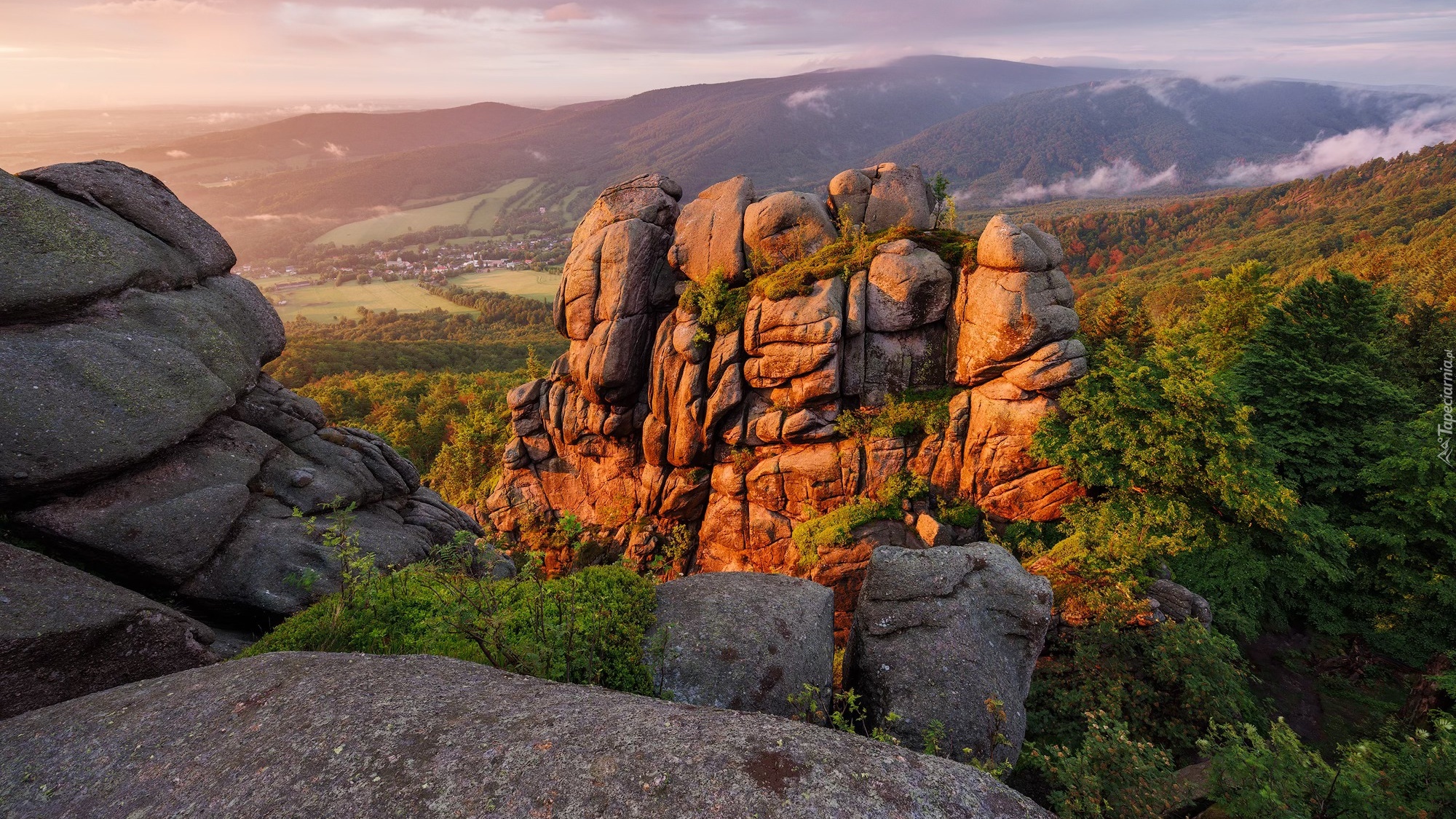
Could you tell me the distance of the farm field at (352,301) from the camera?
14438 centimetres

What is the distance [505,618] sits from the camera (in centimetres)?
934

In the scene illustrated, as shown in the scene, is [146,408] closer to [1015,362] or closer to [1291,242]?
[1015,362]

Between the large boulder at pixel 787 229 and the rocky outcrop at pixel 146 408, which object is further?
the large boulder at pixel 787 229

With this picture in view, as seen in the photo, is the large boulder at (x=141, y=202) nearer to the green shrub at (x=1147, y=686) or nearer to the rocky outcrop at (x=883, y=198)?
the rocky outcrop at (x=883, y=198)

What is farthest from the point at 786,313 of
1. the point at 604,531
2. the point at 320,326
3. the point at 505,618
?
the point at 320,326

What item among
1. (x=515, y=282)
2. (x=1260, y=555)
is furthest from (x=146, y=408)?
(x=515, y=282)

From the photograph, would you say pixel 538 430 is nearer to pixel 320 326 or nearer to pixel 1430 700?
pixel 1430 700

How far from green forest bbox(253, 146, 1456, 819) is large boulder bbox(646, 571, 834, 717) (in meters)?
3.35

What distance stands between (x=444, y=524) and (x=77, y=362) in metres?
9.89

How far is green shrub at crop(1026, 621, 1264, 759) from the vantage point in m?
13.9

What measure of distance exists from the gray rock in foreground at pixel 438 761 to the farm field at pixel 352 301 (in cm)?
15552

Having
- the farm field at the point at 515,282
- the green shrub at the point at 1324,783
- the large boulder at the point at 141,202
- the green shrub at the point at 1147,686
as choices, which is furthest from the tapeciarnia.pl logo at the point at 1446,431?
the farm field at the point at 515,282

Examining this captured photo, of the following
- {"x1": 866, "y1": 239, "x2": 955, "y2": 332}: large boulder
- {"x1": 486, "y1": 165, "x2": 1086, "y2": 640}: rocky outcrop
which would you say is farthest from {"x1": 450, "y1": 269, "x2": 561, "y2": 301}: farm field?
{"x1": 866, "y1": 239, "x2": 955, "y2": 332}: large boulder

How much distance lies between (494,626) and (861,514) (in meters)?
17.6
